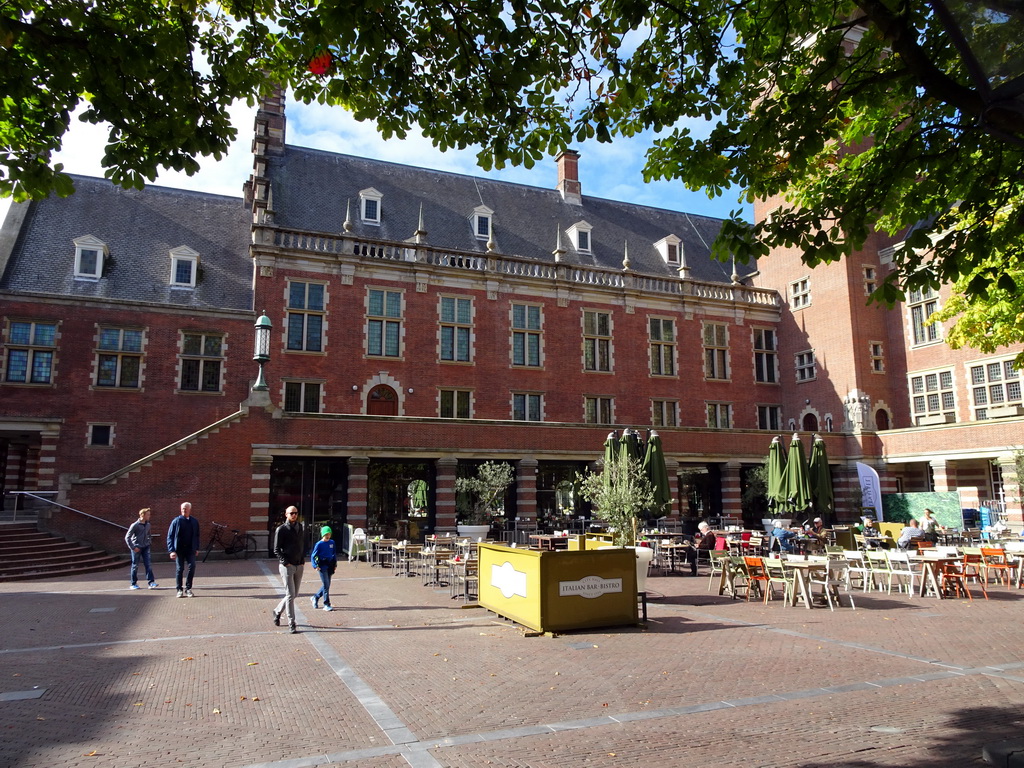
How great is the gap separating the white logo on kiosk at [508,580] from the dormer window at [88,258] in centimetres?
2125

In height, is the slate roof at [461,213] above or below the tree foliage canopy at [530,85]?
above

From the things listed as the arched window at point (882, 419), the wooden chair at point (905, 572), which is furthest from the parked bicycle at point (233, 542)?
the arched window at point (882, 419)

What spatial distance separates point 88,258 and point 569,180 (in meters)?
22.3

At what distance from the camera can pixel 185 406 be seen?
25281 millimetres

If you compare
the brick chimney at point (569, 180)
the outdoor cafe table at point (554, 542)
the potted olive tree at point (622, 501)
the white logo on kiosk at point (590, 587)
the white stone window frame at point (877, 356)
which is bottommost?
the white logo on kiosk at point (590, 587)

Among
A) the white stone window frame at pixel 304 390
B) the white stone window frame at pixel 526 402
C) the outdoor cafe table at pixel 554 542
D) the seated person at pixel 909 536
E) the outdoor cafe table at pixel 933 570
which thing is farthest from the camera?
the white stone window frame at pixel 526 402

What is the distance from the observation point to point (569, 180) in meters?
36.7

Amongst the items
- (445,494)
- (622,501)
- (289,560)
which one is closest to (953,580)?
(622,501)

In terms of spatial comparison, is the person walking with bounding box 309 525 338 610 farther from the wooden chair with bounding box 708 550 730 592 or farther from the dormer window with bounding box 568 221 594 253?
the dormer window with bounding box 568 221 594 253

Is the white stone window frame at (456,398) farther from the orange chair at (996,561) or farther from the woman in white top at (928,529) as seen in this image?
the orange chair at (996,561)

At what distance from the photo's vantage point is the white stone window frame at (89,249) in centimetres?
2533

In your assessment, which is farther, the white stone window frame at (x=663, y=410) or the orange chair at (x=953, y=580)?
the white stone window frame at (x=663, y=410)

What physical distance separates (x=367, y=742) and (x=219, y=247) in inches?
1056

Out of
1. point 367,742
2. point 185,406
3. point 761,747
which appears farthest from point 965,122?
point 185,406
